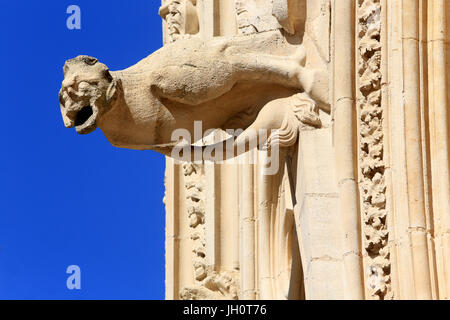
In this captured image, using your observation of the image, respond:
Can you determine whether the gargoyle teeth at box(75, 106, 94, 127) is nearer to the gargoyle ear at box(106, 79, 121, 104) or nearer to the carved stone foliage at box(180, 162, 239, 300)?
the gargoyle ear at box(106, 79, 121, 104)

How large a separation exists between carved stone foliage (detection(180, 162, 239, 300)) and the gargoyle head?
2380 millimetres

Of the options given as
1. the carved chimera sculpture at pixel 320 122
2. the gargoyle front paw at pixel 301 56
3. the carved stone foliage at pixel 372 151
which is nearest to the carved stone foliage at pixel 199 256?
the carved chimera sculpture at pixel 320 122

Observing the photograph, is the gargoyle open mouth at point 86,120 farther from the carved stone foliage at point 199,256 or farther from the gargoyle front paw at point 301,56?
the carved stone foliage at point 199,256

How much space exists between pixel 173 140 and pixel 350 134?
1013 millimetres

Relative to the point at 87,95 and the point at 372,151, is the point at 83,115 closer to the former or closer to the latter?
the point at 87,95

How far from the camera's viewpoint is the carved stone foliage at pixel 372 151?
27.7 feet

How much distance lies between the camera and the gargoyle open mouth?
30.0 ft

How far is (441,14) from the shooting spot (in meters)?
8.55

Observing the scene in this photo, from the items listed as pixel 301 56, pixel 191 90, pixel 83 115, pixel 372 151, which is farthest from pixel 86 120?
pixel 372 151

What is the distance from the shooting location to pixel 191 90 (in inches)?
366

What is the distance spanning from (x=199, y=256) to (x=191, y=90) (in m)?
2.61

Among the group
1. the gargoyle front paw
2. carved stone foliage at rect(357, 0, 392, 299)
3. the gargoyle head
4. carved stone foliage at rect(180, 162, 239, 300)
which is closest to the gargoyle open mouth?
the gargoyle head

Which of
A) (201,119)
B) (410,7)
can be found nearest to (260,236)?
(201,119)
